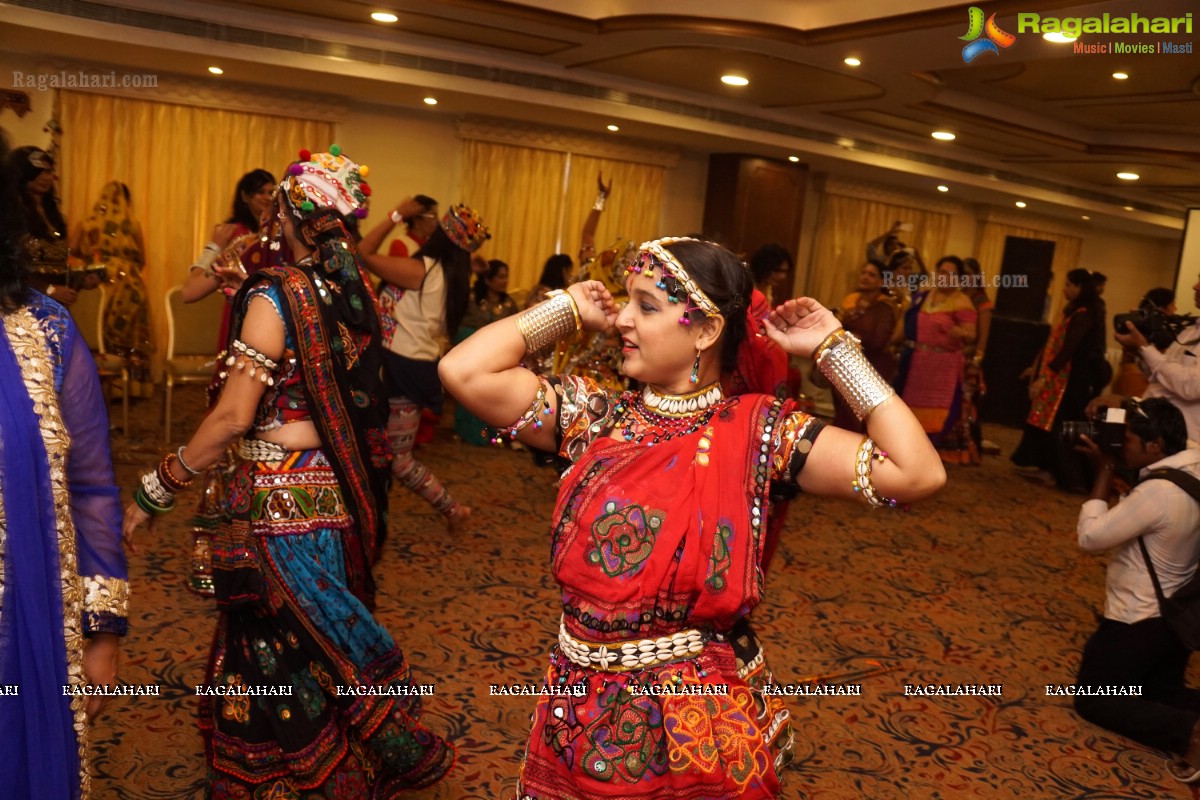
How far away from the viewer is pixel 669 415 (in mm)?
1601

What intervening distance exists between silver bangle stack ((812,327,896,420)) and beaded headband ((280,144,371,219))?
1.29 metres

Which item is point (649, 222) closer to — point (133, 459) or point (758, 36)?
point (758, 36)

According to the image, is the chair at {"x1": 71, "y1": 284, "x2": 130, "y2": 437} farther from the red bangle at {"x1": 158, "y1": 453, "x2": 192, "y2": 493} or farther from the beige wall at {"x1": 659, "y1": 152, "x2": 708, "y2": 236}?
the beige wall at {"x1": 659, "y1": 152, "x2": 708, "y2": 236}

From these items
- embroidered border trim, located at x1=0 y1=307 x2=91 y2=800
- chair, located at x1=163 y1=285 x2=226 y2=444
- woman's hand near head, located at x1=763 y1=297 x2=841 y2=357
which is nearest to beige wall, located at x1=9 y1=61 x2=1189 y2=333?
chair, located at x1=163 y1=285 x2=226 y2=444

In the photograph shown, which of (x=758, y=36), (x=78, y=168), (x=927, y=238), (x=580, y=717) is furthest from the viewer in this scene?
(x=927, y=238)

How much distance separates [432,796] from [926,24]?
13.2 feet

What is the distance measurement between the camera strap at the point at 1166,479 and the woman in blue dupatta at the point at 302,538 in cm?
240

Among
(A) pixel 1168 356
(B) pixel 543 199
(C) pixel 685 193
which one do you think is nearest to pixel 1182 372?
(A) pixel 1168 356

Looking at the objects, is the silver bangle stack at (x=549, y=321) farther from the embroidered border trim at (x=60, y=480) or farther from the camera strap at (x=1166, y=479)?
the camera strap at (x=1166, y=479)

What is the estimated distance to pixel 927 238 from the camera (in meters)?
12.0

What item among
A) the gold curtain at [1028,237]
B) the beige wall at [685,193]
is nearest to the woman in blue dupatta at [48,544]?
the beige wall at [685,193]

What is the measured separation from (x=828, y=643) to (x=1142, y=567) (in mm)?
1131

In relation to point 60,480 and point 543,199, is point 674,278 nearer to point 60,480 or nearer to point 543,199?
point 60,480

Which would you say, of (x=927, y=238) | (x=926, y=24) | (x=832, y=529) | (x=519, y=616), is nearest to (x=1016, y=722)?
(x=519, y=616)
